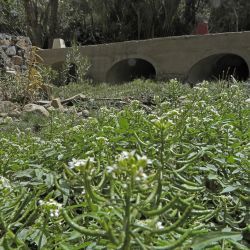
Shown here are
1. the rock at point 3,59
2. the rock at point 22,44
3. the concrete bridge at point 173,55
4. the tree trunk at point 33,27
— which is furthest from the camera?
the tree trunk at point 33,27

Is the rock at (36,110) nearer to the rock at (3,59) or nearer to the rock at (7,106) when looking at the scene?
the rock at (7,106)

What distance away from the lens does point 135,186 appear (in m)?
1.06

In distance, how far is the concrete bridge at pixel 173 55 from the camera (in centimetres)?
1296

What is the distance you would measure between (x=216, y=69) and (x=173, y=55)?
2.64 m

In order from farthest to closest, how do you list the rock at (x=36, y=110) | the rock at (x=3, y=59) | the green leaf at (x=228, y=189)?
the rock at (x=3, y=59) < the rock at (x=36, y=110) < the green leaf at (x=228, y=189)

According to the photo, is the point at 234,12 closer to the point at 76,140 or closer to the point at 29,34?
the point at 29,34

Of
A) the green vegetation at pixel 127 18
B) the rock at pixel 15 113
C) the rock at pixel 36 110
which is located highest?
the green vegetation at pixel 127 18

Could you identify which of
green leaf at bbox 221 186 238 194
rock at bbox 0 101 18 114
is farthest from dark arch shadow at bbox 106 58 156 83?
green leaf at bbox 221 186 238 194

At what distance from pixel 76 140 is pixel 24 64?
9.94m

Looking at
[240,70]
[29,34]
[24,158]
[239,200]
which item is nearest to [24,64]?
[29,34]

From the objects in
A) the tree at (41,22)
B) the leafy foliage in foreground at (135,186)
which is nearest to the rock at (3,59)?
the tree at (41,22)

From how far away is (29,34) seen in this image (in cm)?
1809

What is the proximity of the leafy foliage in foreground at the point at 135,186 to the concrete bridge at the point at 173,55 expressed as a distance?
975cm

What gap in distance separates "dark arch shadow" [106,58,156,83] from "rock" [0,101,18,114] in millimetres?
6007
